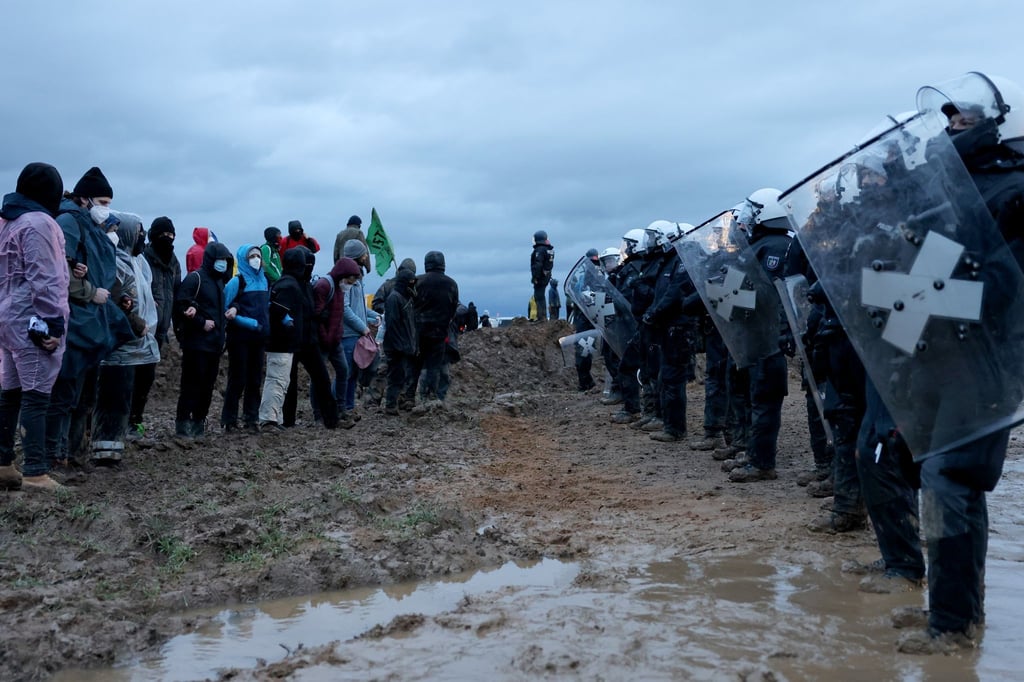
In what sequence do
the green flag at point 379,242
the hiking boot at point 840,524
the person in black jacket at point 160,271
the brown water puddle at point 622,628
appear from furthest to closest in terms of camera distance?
the green flag at point 379,242
the person in black jacket at point 160,271
the hiking boot at point 840,524
the brown water puddle at point 622,628

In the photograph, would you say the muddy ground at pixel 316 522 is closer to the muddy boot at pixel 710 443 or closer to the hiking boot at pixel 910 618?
the muddy boot at pixel 710 443

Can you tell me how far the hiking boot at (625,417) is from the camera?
42.4 ft

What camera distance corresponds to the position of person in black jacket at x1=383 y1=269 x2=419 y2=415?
41.8ft

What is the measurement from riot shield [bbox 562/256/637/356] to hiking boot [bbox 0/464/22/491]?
7678mm

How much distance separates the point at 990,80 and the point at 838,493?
2.60 meters

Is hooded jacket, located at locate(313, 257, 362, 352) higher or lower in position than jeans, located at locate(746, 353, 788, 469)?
higher

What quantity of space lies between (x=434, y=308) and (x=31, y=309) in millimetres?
6996

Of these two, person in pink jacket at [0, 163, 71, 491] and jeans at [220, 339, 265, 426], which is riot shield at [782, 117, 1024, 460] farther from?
jeans at [220, 339, 265, 426]

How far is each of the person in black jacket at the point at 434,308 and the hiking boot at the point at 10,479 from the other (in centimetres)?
695

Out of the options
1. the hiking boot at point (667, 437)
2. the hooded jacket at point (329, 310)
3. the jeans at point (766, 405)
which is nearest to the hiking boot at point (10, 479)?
the hooded jacket at point (329, 310)

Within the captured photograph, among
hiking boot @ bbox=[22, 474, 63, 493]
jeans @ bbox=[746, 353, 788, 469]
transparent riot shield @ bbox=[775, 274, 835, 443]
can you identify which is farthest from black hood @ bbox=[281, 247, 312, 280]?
transparent riot shield @ bbox=[775, 274, 835, 443]

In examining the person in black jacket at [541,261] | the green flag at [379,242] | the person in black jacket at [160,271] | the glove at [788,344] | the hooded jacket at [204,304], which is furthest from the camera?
the person in black jacket at [541,261]

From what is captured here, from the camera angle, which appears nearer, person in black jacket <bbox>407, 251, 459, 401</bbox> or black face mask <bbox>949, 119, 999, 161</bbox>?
black face mask <bbox>949, 119, 999, 161</bbox>

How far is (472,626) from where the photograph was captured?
4.07 m
